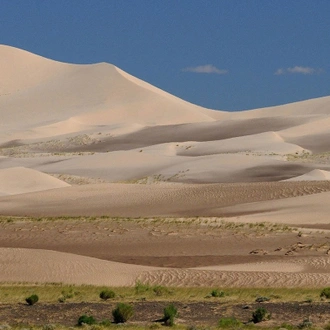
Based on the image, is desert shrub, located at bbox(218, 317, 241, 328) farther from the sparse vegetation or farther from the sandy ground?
the sandy ground

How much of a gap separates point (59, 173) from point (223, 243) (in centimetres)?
3154

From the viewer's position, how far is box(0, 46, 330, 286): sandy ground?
21.8 m

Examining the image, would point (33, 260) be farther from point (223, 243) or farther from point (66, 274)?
point (223, 243)

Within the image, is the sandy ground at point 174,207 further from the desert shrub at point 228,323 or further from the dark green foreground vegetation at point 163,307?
the desert shrub at point 228,323

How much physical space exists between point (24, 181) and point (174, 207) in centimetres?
1419

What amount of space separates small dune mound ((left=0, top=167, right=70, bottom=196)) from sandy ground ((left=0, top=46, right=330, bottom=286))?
0.11 m

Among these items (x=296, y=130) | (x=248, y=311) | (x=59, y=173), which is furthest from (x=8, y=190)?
(x=296, y=130)

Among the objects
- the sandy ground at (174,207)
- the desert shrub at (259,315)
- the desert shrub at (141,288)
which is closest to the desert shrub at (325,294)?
the sandy ground at (174,207)

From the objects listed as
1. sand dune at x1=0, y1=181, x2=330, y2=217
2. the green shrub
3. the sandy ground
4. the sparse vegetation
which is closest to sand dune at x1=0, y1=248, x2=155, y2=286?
the sandy ground

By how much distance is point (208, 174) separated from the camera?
5438cm

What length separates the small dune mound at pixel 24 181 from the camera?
48.7m

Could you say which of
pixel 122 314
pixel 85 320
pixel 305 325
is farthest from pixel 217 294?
pixel 85 320

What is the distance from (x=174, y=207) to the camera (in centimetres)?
3819

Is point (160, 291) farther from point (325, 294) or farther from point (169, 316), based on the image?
point (169, 316)
